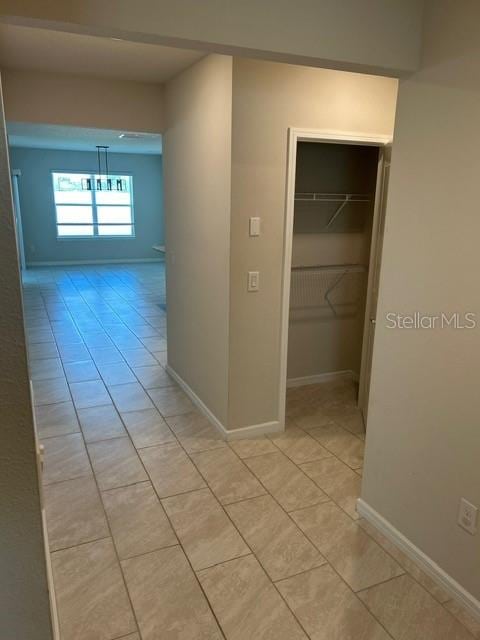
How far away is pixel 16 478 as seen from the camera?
0.94 metres

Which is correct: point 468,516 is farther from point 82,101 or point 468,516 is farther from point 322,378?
point 82,101

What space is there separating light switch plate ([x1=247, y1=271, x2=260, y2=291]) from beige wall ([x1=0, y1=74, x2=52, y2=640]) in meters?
2.12

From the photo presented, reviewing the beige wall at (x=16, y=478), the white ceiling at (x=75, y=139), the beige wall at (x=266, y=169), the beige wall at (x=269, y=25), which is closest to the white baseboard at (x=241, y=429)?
the beige wall at (x=266, y=169)

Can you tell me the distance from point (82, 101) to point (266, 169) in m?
1.66

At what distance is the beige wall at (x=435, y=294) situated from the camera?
1.74 meters

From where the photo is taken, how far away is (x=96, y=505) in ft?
8.25

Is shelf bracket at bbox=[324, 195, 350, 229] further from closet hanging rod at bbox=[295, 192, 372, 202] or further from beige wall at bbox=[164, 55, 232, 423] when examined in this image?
beige wall at bbox=[164, 55, 232, 423]

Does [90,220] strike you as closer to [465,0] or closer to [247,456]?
[247,456]

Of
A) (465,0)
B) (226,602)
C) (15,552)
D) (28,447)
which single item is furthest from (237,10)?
(226,602)

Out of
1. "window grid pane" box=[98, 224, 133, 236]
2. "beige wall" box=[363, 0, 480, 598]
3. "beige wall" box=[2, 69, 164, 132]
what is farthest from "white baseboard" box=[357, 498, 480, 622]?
"window grid pane" box=[98, 224, 133, 236]

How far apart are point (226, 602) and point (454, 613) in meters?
0.91

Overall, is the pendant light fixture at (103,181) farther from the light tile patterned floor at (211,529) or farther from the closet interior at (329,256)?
the closet interior at (329,256)

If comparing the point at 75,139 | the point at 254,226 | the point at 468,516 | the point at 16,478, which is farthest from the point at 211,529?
the point at 75,139

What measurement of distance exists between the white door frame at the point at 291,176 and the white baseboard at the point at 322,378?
893 millimetres
